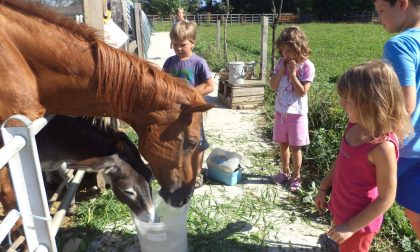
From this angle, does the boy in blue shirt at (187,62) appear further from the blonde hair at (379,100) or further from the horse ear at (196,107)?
the blonde hair at (379,100)

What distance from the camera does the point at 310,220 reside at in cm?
302

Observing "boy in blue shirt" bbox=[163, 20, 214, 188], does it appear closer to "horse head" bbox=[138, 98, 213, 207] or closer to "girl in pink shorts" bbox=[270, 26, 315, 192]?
"girl in pink shorts" bbox=[270, 26, 315, 192]

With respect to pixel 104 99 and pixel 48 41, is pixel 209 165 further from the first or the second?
pixel 48 41

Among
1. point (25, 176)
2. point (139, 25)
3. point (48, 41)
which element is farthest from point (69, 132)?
point (139, 25)

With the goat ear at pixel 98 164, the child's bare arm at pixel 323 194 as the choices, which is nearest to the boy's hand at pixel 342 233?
the child's bare arm at pixel 323 194

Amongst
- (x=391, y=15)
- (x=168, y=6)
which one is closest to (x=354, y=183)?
(x=391, y=15)

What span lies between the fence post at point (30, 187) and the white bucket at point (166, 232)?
88 cm

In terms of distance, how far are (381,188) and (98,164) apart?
4.92 feet

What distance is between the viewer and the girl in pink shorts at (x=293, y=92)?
3078 mm

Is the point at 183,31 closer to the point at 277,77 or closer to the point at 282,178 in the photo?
the point at 277,77

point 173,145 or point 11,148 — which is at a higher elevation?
point 11,148

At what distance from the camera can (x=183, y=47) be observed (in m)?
3.31

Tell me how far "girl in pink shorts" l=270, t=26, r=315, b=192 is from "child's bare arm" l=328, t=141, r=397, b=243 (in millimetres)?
1635

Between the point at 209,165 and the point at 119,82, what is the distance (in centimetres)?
189
